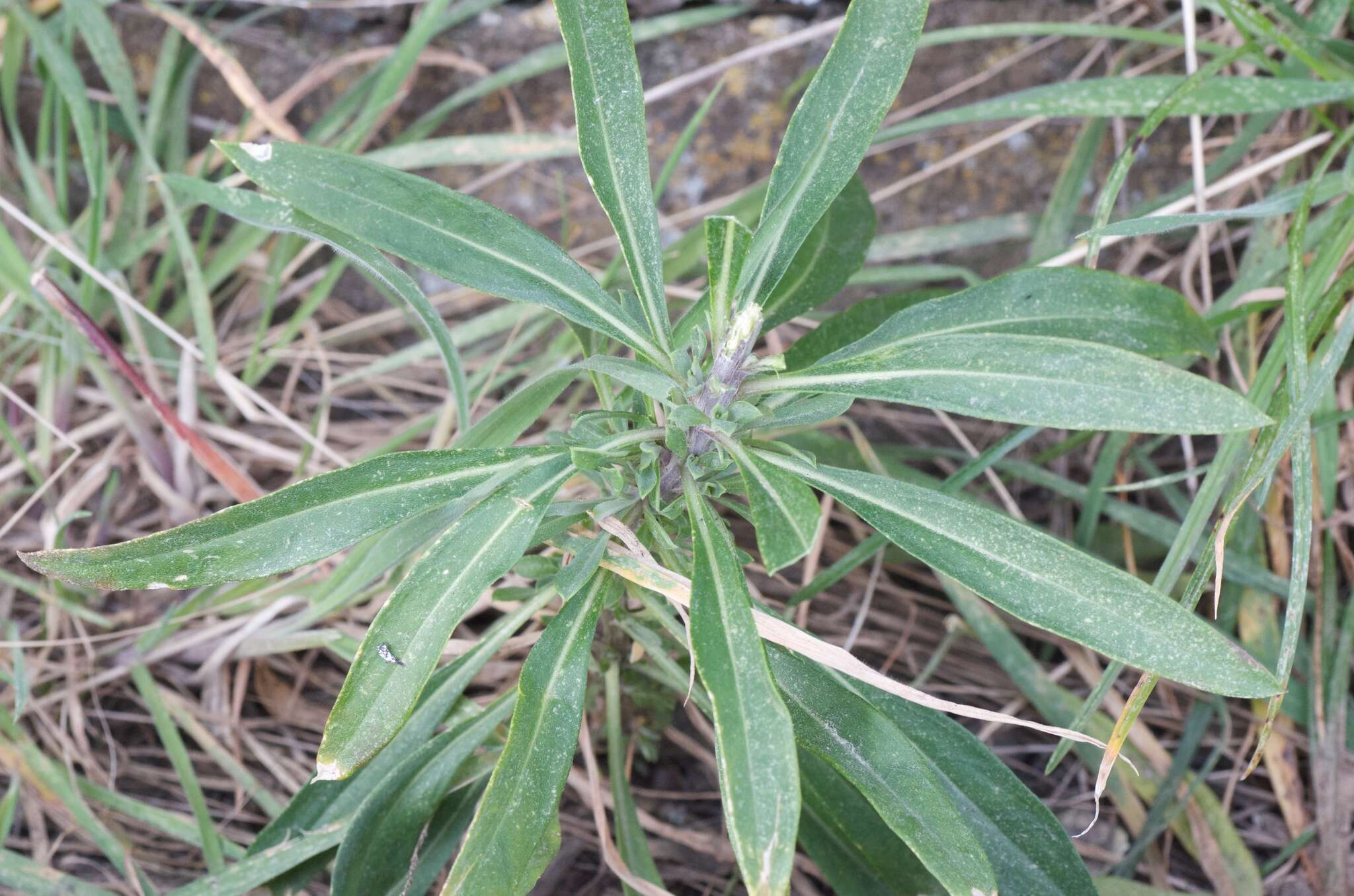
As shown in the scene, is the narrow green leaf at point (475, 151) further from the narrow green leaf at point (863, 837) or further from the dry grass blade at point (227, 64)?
the narrow green leaf at point (863, 837)

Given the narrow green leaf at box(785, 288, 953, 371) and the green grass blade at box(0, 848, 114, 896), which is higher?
the narrow green leaf at box(785, 288, 953, 371)

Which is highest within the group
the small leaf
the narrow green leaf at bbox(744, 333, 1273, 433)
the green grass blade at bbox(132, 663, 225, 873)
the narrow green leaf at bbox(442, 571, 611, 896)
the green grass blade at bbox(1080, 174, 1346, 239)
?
the green grass blade at bbox(1080, 174, 1346, 239)

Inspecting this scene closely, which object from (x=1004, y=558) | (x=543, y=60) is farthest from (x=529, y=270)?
(x=543, y=60)

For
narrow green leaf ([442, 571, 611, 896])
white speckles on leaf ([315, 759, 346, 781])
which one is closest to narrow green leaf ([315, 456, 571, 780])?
white speckles on leaf ([315, 759, 346, 781])

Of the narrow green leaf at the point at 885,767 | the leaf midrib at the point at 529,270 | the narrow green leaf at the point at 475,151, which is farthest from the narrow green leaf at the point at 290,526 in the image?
the narrow green leaf at the point at 475,151

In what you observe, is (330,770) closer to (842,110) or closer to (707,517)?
(707,517)

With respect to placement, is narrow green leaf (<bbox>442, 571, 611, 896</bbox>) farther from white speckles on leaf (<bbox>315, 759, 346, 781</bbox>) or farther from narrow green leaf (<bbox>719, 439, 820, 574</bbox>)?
narrow green leaf (<bbox>719, 439, 820, 574</bbox>)
